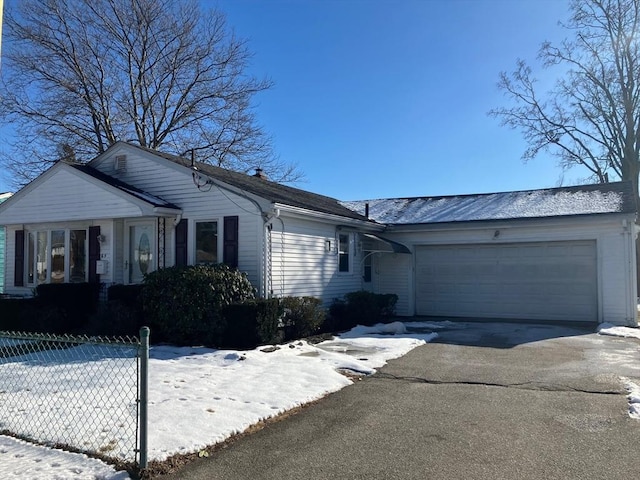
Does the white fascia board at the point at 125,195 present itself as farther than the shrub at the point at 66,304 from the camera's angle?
Yes

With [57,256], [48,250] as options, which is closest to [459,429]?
[57,256]

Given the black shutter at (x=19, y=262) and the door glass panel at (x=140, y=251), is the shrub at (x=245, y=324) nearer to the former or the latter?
the door glass panel at (x=140, y=251)

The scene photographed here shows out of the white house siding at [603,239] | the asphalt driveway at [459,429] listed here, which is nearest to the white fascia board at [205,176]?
the asphalt driveway at [459,429]

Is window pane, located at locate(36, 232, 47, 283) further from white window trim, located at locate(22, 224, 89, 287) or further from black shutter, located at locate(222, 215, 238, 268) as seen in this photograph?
black shutter, located at locate(222, 215, 238, 268)

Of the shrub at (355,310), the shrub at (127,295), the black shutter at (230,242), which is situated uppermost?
the black shutter at (230,242)

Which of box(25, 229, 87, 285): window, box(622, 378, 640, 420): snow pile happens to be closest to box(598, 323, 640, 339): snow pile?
box(622, 378, 640, 420): snow pile

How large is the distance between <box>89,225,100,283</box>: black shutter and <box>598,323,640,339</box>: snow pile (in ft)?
42.7

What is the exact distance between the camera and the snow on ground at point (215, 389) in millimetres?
4422

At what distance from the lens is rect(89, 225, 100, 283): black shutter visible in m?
13.6

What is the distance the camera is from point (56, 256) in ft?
47.5

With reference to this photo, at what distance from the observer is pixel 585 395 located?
658 centimetres

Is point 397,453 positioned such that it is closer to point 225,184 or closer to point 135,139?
point 225,184

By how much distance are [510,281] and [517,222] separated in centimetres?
185

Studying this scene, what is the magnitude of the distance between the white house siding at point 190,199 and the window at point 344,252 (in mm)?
4003
